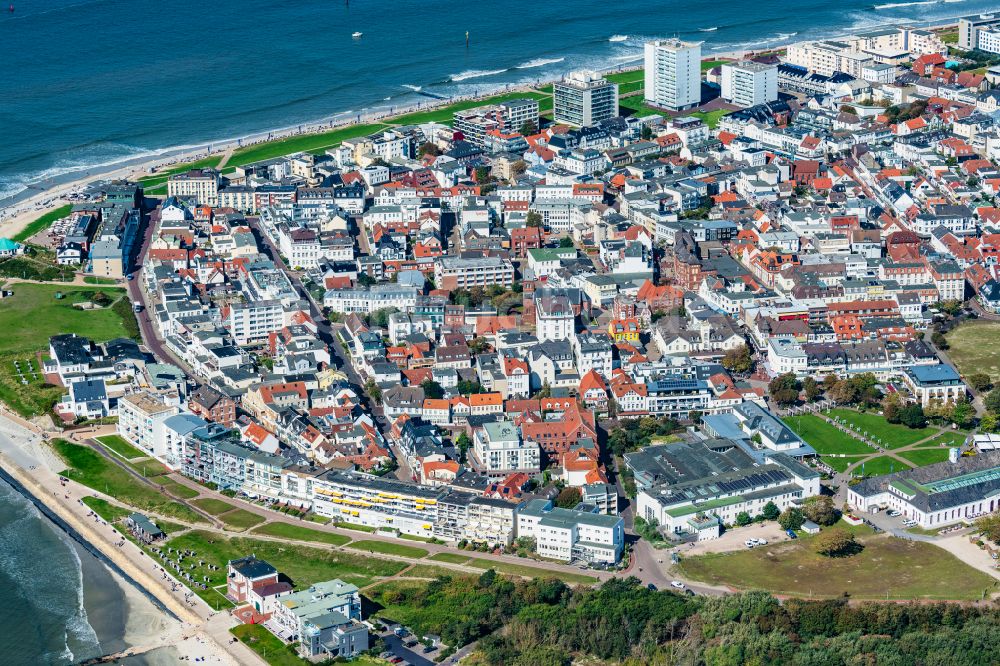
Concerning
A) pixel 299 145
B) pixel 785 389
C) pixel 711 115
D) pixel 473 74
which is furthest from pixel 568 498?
pixel 473 74

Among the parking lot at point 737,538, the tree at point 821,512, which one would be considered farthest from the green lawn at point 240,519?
the tree at point 821,512

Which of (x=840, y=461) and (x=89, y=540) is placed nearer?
(x=89, y=540)

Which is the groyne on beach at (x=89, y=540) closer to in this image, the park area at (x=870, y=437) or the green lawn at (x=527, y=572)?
the green lawn at (x=527, y=572)

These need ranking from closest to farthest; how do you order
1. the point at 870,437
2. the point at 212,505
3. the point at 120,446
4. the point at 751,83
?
the point at 212,505, the point at 870,437, the point at 120,446, the point at 751,83

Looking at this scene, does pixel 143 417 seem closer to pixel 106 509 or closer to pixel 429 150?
pixel 106 509

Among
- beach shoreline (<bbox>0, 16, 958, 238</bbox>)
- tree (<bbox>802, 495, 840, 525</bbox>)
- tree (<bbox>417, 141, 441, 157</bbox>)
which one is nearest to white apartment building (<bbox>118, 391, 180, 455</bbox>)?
beach shoreline (<bbox>0, 16, 958, 238</bbox>)

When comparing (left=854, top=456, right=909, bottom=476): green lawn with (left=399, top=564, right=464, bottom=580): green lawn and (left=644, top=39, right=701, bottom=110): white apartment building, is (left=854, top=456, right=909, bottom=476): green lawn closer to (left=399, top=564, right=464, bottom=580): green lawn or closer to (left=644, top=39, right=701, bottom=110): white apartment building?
(left=399, top=564, right=464, bottom=580): green lawn
